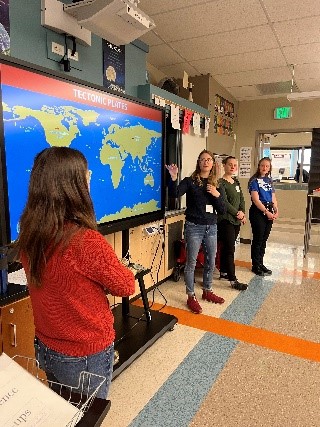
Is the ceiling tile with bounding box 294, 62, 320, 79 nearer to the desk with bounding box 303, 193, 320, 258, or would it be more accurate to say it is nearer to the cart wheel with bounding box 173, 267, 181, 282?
the desk with bounding box 303, 193, 320, 258

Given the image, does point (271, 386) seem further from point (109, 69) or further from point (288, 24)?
point (288, 24)

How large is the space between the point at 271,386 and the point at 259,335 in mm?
639

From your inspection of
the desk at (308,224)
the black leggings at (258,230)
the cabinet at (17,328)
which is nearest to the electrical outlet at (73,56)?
the cabinet at (17,328)

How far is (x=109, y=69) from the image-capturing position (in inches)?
111

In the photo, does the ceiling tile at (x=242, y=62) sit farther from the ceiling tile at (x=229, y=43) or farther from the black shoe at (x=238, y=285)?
the black shoe at (x=238, y=285)

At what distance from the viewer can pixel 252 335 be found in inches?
104

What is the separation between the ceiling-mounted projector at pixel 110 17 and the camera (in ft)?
6.89

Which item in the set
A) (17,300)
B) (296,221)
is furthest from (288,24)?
(296,221)

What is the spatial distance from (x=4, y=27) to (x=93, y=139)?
81 centimetres

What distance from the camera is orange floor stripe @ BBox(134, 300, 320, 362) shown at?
95.5 inches

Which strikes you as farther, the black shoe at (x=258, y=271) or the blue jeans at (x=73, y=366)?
the black shoe at (x=258, y=271)

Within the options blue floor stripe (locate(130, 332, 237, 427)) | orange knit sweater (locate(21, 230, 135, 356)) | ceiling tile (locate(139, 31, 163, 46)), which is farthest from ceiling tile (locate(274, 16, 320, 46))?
orange knit sweater (locate(21, 230, 135, 356))

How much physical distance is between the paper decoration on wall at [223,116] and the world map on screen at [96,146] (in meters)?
2.65

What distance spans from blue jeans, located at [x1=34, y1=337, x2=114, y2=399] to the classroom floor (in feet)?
2.52
